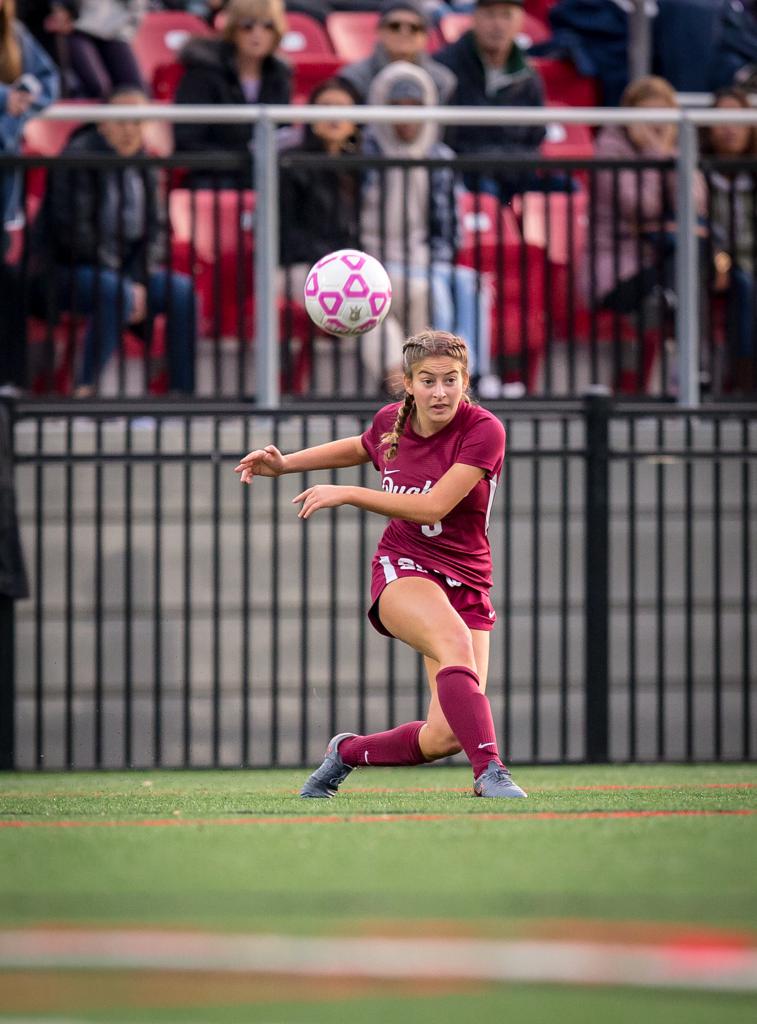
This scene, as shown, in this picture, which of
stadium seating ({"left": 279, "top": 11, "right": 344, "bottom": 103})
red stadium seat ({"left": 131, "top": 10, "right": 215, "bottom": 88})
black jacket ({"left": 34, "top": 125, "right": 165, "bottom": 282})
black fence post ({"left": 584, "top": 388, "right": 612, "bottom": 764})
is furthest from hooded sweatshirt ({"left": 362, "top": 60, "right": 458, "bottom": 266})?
red stadium seat ({"left": 131, "top": 10, "right": 215, "bottom": 88})

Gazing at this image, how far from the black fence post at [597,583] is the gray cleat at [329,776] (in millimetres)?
3223

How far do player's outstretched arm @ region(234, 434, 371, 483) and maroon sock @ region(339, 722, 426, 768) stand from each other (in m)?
1.04

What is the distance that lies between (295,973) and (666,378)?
7.78 metres

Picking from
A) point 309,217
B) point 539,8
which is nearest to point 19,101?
point 309,217

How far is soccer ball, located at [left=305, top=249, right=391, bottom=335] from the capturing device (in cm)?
706

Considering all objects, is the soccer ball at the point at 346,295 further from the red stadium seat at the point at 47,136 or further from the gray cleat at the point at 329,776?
the red stadium seat at the point at 47,136

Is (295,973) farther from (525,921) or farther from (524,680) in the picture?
(524,680)

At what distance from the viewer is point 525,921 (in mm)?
3975

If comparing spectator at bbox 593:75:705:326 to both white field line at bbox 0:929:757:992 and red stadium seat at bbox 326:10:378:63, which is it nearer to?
red stadium seat at bbox 326:10:378:63

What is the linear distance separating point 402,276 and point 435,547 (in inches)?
165

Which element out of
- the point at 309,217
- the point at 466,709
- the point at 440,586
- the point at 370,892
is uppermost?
the point at 309,217

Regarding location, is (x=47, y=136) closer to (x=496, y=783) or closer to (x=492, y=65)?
(x=492, y=65)

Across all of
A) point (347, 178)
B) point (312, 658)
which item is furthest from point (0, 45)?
point (312, 658)

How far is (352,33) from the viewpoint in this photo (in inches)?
568
